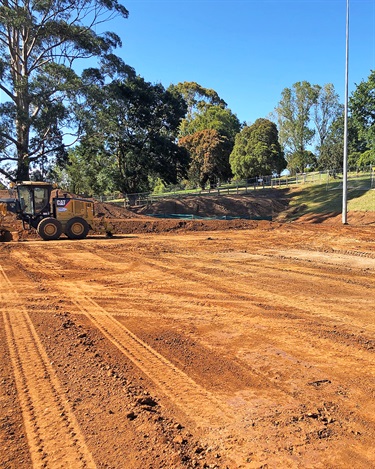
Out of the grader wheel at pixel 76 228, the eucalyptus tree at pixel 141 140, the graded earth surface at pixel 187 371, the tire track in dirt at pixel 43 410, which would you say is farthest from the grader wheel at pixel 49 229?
the eucalyptus tree at pixel 141 140

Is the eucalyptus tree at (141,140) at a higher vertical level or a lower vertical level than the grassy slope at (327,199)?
higher

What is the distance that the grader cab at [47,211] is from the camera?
19.6 m

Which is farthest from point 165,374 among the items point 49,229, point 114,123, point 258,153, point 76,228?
point 258,153

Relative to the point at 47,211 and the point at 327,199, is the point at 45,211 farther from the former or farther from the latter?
the point at 327,199

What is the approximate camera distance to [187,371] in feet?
15.0

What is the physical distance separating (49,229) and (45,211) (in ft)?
3.48

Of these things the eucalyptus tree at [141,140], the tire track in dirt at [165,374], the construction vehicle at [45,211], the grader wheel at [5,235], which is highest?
the eucalyptus tree at [141,140]

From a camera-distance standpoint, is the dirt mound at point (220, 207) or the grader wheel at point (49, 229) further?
the dirt mound at point (220, 207)

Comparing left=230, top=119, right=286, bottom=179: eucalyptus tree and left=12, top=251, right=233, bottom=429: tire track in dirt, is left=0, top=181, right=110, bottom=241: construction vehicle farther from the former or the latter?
left=230, top=119, right=286, bottom=179: eucalyptus tree

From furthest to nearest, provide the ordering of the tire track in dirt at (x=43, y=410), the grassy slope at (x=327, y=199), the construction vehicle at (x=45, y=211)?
1. the grassy slope at (x=327, y=199)
2. the construction vehicle at (x=45, y=211)
3. the tire track in dirt at (x=43, y=410)

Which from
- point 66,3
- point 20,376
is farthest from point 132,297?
point 66,3

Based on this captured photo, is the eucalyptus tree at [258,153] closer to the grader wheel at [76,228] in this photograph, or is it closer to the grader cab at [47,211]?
the grader wheel at [76,228]

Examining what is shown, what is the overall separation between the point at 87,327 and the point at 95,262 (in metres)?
6.99

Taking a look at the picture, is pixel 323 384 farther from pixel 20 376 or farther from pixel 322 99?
pixel 322 99
